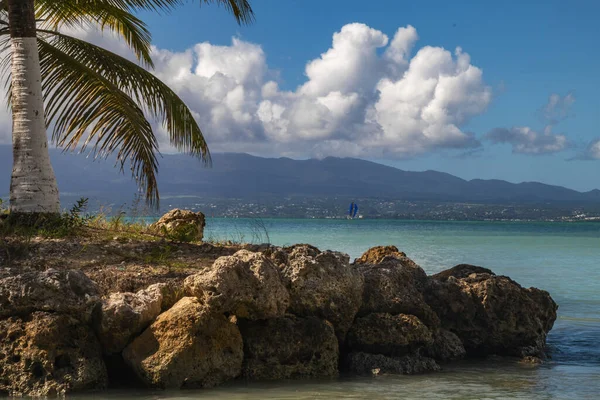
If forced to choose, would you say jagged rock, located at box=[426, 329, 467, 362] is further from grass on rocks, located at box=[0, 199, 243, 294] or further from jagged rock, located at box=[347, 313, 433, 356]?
grass on rocks, located at box=[0, 199, 243, 294]

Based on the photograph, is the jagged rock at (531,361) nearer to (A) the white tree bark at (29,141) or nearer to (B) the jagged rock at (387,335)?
(B) the jagged rock at (387,335)

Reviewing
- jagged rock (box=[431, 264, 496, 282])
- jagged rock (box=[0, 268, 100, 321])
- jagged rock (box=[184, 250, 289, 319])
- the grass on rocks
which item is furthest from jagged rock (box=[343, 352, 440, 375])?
jagged rock (box=[0, 268, 100, 321])

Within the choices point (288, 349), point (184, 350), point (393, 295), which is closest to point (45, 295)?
point (184, 350)

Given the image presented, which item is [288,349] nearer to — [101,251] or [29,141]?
[101,251]

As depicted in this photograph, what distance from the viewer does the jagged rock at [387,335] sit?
9148mm

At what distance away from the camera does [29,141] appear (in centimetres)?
1248

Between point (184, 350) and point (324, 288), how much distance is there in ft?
6.71

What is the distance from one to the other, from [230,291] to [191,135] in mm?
7536

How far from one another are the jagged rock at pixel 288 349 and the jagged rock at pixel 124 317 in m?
1.16

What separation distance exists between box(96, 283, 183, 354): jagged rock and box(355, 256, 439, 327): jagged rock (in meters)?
2.90

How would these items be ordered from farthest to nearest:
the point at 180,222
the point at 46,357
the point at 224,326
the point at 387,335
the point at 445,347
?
the point at 180,222 → the point at 445,347 → the point at 387,335 → the point at 224,326 → the point at 46,357

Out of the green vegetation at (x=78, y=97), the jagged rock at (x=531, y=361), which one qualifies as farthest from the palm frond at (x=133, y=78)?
the jagged rock at (x=531, y=361)

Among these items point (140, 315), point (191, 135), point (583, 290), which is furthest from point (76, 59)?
point (583, 290)

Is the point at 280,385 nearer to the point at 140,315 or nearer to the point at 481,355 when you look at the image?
the point at 140,315
